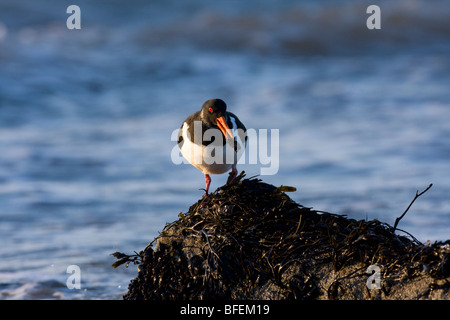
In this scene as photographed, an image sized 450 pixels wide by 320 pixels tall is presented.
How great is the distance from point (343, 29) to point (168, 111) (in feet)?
28.5

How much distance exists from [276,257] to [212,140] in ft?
6.00

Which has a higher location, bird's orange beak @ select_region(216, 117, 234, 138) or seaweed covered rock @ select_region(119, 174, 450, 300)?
bird's orange beak @ select_region(216, 117, 234, 138)

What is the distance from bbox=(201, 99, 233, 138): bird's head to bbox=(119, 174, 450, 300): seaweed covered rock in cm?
88

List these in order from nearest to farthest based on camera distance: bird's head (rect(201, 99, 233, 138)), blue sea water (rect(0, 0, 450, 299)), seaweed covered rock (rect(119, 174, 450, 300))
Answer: seaweed covered rock (rect(119, 174, 450, 300)), bird's head (rect(201, 99, 233, 138)), blue sea water (rect(0, 0, 450, 299))

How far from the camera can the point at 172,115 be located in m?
13.5

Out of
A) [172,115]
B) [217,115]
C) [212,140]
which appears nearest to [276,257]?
[212,140]

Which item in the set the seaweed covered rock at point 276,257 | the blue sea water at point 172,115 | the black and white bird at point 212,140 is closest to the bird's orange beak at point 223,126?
the black and white bird at point 212,140

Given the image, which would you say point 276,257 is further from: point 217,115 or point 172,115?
point 172,115

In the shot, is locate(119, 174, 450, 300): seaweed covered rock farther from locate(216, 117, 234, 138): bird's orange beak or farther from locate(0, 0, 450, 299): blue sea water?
locate(0, 0, 450, 299): blue sea water

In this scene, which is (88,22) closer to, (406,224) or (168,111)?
(168,111)

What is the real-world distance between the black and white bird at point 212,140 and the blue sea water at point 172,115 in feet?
6.29

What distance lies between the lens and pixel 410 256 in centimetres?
383

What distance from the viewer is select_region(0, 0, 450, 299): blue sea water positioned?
8.11m

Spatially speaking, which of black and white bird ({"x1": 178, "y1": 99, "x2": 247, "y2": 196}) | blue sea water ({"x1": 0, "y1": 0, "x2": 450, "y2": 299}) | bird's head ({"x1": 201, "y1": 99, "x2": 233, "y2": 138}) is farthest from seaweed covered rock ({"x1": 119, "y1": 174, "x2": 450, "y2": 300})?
blue sea water ({"x1": 0, "y1": 0, "x2": 450, "y2": 299})
